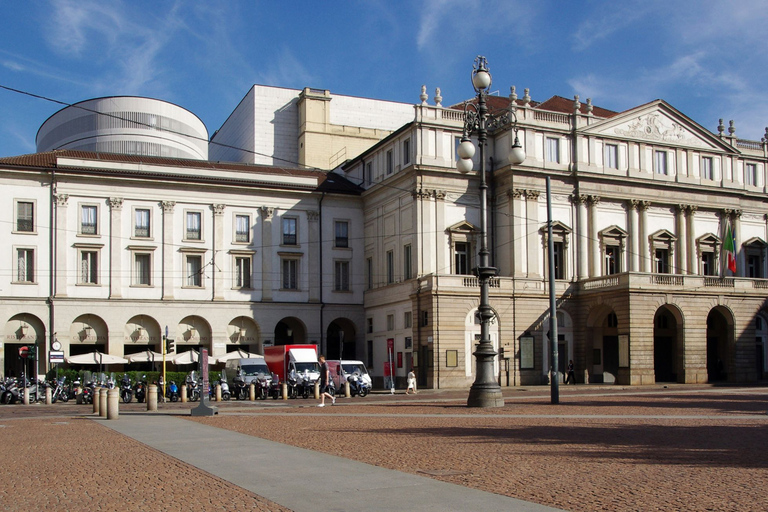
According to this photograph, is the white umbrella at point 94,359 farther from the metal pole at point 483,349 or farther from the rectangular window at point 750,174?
the rectangular window at point 750,174

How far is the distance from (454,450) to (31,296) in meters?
45.2

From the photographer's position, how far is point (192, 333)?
57812 millimetres

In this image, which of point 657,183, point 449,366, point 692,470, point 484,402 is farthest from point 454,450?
point 657,183

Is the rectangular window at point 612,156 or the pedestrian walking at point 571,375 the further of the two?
the rectangular window at point 612,156

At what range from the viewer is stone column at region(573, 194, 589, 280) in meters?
56.5

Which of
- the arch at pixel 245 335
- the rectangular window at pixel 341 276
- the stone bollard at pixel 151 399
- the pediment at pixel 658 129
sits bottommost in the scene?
the stone bollard at pixel 151 399

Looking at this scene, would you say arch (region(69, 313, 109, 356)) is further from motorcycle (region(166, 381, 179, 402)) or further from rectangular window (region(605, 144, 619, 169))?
rectangular window (region(605, 144, 619, 169))

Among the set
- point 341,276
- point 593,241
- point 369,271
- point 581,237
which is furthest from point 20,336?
point 593,241

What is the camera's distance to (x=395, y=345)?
55688 millimetres

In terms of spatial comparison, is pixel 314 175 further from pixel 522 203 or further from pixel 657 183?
pixel 657 183

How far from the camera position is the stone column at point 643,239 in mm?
58188

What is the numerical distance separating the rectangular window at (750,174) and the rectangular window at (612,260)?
43.0 feet

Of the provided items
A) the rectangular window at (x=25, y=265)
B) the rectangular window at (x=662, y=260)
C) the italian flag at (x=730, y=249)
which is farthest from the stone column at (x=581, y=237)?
the rectangular window at (x=25, y=265)

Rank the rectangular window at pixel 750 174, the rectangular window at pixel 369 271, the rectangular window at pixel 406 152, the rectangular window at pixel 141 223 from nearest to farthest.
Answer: the rectangular window at pixel 406 152
the rectangular window at pixel 141 223
the rectangular window at pixel 369 271
the rectangular window at pixel 750 174
